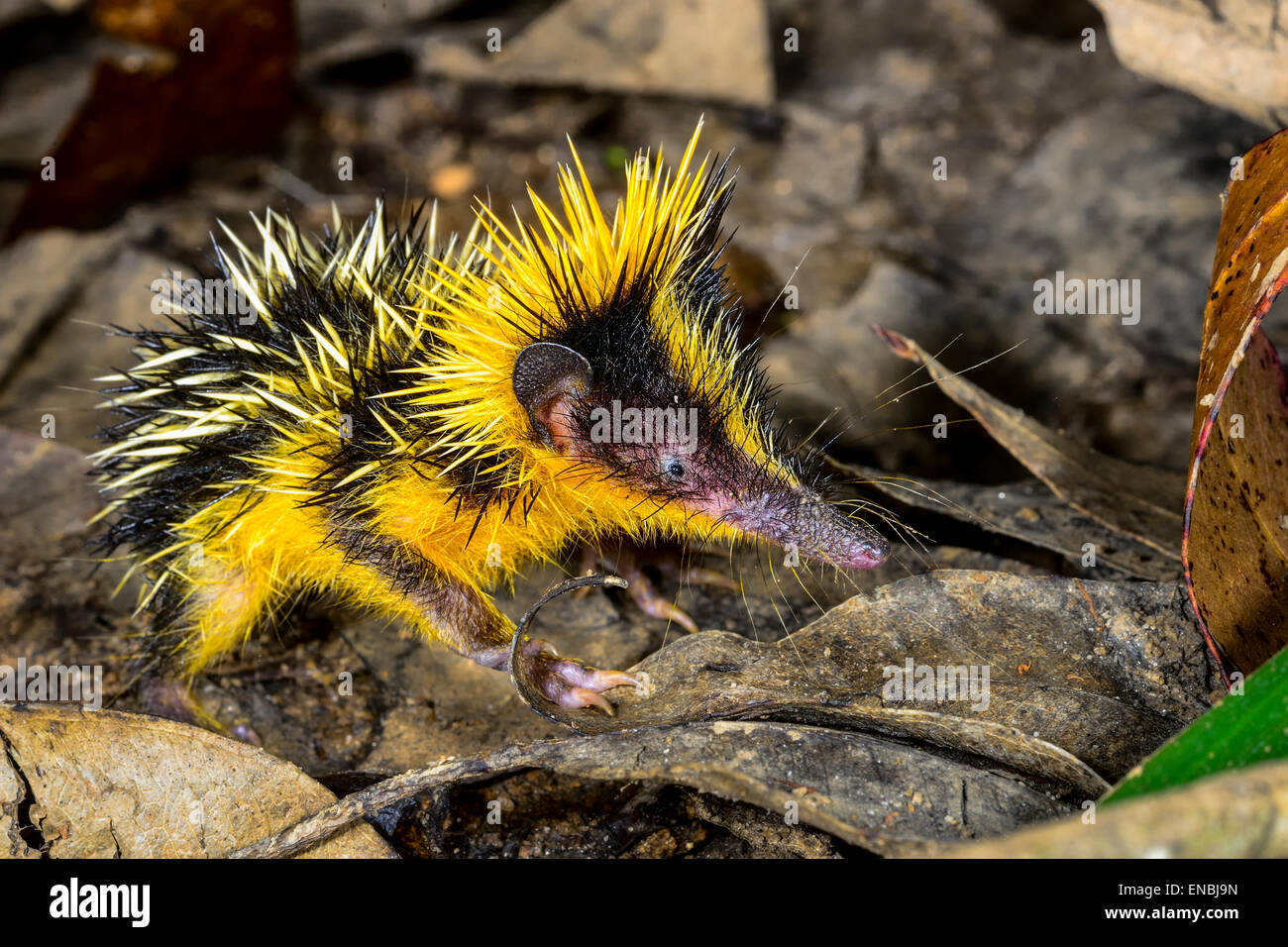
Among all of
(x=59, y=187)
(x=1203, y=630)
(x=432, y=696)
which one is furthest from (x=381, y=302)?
(x=59, y=187)

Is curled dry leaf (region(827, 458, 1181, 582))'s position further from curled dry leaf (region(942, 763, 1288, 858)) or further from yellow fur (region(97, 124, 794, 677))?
curled dry leaf (region(942, 763, 1288, 858))

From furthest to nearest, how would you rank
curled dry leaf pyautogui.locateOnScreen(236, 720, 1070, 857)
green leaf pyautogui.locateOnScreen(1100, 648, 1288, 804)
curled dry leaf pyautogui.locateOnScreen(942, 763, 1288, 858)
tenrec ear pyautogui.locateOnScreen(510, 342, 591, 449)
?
1. tenrec ear pyautogui.locateOnScreen(510, 342, 591, 449)
2. curled dry leaf pyautogui.locateOnScreen(236, 720, 1070, 857)
3. green leaf pyautogui.locateOnScreen(1100, 648, 1288, 804)
4. curled dry leaf pyautogui.locateOnScreen(942, 763, 1288, 858)

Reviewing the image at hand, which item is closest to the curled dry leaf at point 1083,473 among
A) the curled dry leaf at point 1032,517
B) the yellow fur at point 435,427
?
the curled dry leaf at point 1032,517

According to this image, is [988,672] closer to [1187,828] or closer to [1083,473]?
[1083,473]

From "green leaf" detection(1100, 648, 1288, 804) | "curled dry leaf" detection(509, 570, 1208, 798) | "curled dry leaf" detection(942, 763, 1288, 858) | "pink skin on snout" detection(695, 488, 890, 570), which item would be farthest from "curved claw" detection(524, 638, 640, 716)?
"curled dry leaf" detection(942, 763, 1288, 858)

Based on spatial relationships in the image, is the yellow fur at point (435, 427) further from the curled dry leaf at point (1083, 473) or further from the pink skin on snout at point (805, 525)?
the curled dry leaf at point (1083, 473)
